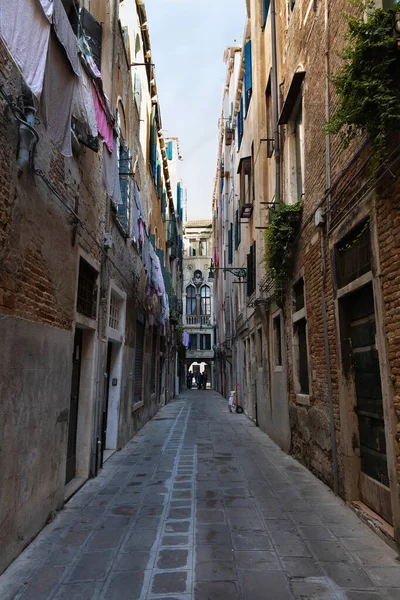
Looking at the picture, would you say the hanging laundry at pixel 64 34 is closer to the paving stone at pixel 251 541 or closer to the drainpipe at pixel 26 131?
the drainpipe at pixel 26 131

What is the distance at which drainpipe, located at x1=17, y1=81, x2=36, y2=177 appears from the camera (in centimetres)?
359

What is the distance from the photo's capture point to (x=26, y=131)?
11.9ft

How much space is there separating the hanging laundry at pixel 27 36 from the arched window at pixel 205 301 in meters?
38.9

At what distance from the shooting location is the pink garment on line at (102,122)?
5.75 metres

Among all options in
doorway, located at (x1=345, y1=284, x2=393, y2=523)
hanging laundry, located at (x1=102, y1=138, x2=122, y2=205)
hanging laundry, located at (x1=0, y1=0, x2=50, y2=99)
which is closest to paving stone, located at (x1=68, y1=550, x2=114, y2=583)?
doorway, located at (x1=345, y1=284, x2=393, y2=523)

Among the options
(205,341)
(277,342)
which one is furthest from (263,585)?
(205,341)

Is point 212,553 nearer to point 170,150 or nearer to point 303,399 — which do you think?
point 303,399

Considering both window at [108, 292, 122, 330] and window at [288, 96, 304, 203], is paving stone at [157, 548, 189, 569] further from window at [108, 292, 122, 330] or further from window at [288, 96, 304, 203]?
window at [288, 96, 304, 203]

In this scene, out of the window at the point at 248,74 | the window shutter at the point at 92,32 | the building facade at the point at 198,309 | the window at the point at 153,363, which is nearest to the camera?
the window shutter at the point at 92,32

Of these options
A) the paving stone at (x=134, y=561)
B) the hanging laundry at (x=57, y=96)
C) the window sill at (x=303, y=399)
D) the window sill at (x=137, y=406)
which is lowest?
the paving stone at (x=134, y=561)

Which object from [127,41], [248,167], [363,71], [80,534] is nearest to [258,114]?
[248,167]

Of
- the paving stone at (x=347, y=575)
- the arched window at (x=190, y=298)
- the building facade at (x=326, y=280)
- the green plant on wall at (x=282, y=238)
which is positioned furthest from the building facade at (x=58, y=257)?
the arched window at (x=190, y=298)

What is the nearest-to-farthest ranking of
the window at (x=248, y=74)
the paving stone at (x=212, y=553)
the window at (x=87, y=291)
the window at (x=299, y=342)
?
the paving stone at (x=212, y=553), the window at (x=87, y=291), the window at (x=299, y=342), the window at (x=248, y=74)

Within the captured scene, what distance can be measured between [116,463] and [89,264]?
11.5 feet
